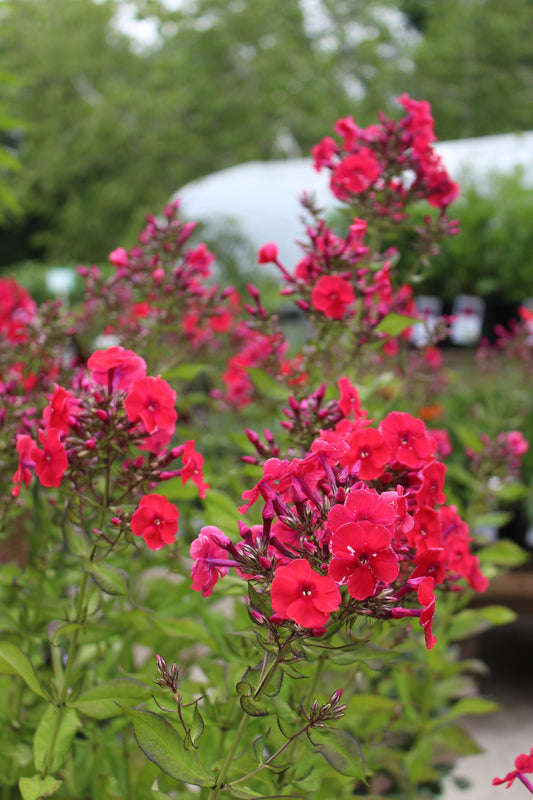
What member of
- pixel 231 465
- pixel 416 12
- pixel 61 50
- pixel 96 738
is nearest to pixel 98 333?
pixel 231 465

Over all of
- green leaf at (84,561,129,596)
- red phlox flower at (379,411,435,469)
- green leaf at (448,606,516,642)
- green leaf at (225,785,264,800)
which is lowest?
green leaf at (448,606,516,642)

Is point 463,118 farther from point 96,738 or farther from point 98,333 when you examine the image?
point 96,738

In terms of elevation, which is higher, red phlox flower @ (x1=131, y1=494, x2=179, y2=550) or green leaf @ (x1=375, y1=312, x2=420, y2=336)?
red phlox flower @ (x1=131, y1=494, x2=179, y2=550)

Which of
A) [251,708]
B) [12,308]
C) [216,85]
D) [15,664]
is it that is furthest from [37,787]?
[216,85]

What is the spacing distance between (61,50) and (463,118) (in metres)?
11.5

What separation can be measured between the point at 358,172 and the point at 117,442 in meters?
1.02

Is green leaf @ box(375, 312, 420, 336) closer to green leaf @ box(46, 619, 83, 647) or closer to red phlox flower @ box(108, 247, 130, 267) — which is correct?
red phlox flower @ box(108, 247, 130, 267)

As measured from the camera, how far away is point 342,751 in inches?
45.8

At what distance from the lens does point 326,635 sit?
115 cm

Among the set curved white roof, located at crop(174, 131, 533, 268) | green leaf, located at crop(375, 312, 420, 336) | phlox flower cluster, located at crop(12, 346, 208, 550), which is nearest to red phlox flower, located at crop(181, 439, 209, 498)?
phlox flower cluster, located at crop(12, 346, 208, 550)

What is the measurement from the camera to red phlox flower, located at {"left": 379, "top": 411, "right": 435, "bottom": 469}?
1219 mm

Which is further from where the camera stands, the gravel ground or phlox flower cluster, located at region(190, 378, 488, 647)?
the gravel ground

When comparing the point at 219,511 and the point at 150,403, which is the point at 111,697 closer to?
Answer: the point at 219,511

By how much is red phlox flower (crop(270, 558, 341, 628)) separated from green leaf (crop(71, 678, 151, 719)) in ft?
1.70
